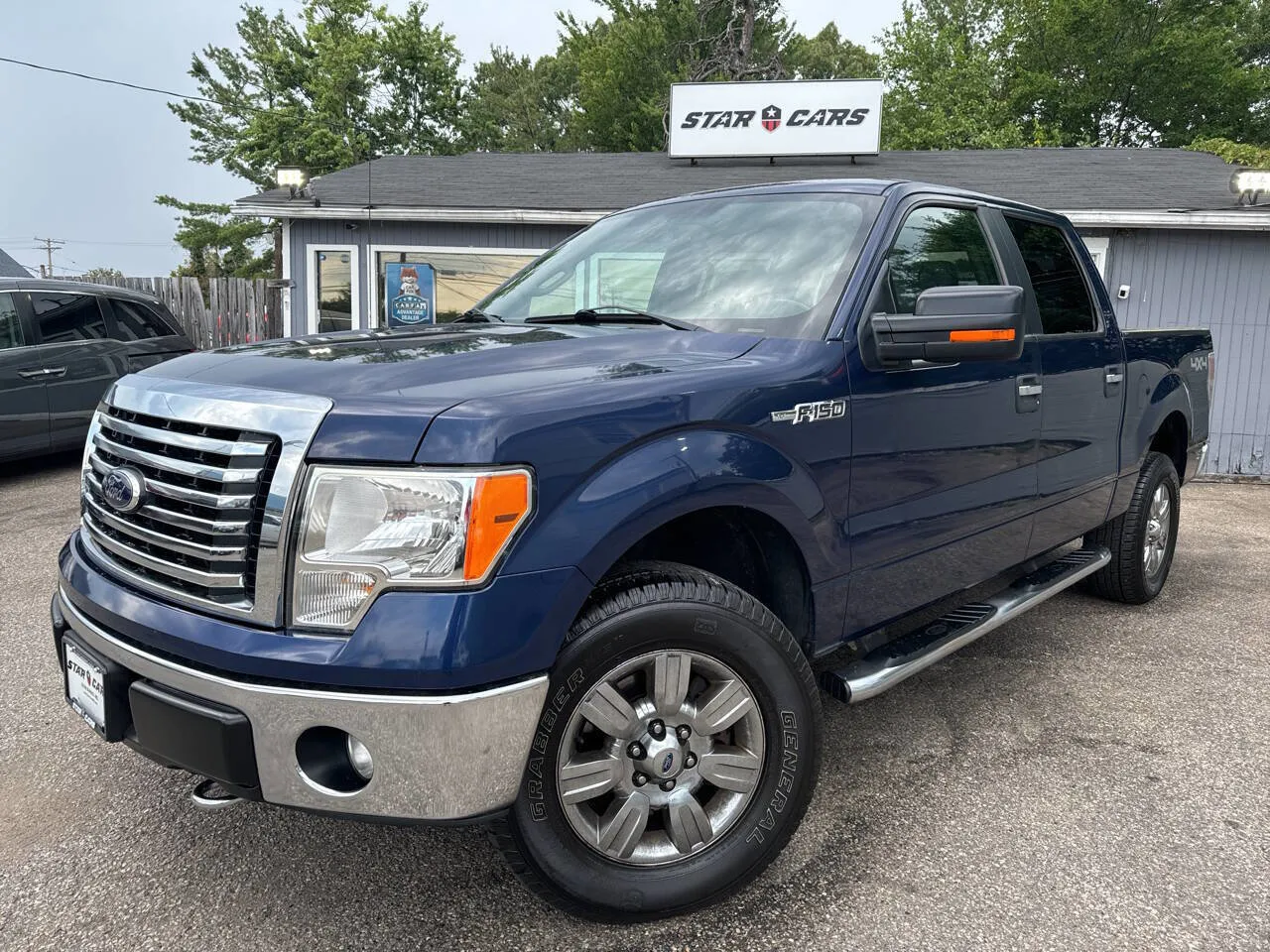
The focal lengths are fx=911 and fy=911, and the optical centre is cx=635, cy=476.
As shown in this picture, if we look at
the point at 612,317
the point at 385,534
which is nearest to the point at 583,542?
the point at 385,534

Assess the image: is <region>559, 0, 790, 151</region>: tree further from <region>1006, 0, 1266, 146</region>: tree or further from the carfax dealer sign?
the carfax dealer sign

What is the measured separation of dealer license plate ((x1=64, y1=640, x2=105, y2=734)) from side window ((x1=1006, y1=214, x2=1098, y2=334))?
133 inches

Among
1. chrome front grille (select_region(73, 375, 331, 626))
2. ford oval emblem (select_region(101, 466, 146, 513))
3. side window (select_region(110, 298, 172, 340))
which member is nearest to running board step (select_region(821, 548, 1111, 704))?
chrome front grille (select_region(73, 375, 331, 626))

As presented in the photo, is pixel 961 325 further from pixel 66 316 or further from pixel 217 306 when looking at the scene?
pixel 217 306

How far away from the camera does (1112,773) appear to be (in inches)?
120

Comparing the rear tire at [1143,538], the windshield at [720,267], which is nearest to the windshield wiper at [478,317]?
the windshield at [720,267]

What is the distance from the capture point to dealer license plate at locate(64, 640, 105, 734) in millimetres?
2127

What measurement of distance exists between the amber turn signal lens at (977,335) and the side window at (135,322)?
822cm

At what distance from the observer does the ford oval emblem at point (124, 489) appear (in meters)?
2.09

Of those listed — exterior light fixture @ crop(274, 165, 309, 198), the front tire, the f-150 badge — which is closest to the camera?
the front tire

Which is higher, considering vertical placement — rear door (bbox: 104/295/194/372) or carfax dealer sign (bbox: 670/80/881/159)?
carfax dealer sign (bbox: 670/80/881/159)

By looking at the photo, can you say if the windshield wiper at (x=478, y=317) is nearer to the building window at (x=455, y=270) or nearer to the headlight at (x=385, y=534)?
the headlight at (x=385, y=534)

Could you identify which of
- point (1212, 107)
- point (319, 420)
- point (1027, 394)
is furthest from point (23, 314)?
point (1212, 107)

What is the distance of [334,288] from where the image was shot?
12031mm
